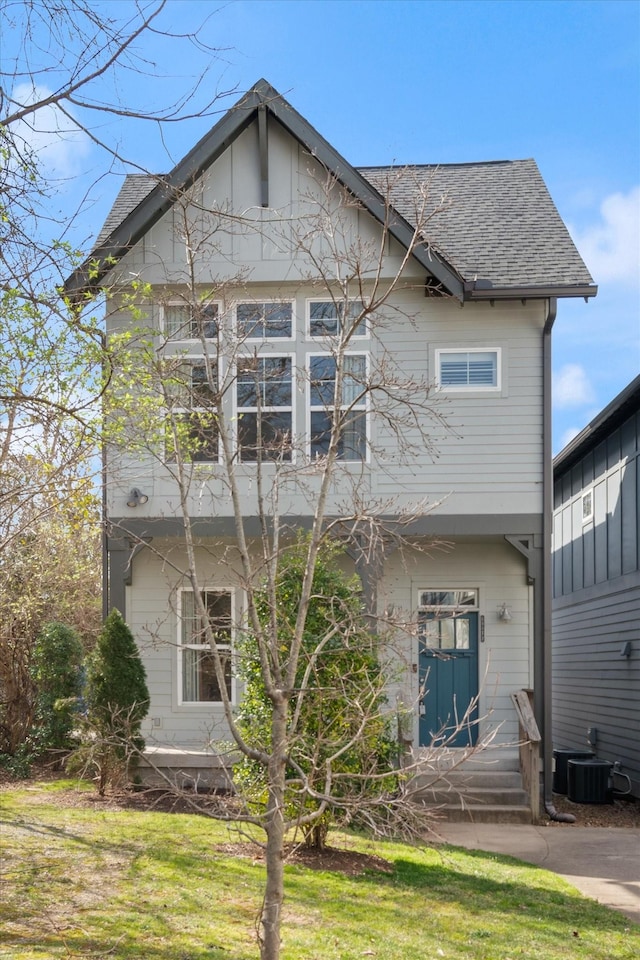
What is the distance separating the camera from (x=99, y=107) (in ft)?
→ 18.3

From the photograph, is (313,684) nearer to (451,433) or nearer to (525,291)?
(451,433)

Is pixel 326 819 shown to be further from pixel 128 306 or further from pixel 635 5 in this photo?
pixel 635 5

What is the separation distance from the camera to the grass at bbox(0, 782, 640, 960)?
635cm

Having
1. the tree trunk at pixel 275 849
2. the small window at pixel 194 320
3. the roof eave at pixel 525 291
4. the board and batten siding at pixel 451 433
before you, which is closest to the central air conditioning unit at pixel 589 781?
the board and batten siding at pixel 451 433

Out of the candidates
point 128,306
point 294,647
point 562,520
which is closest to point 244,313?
Result: point 128,306

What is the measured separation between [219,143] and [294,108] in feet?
3.53

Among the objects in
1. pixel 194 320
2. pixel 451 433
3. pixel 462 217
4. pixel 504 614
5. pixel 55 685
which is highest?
pixel 462 217

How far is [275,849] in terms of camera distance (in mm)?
4973

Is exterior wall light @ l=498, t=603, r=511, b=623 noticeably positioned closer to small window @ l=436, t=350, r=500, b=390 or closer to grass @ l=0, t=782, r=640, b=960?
small window @ l=436, t=350, r=500, b=390

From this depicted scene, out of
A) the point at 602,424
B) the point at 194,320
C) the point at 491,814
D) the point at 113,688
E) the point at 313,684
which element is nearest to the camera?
the point at 194,320

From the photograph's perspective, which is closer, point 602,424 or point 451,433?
point 451,433

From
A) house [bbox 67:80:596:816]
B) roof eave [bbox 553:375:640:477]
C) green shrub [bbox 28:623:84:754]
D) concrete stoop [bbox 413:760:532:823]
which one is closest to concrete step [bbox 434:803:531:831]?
concrete stoop [bbox 413:760:532:823]

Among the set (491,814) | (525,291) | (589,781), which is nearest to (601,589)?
(589,781)

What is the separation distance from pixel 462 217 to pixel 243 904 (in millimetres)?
10891
